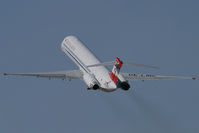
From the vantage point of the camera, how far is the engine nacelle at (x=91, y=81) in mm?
87875

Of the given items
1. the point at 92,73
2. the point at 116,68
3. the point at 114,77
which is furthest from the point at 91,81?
the point at 116,68

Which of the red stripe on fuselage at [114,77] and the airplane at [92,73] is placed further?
the red stripe on fuselage at [114,77]

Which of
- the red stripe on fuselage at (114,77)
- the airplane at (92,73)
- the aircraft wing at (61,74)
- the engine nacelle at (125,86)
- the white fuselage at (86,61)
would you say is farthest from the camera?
the aircraft wing at (61,74)

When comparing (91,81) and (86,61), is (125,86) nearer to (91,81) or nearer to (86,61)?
(91,81)

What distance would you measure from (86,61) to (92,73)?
652 cm

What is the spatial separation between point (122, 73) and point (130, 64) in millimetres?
12954

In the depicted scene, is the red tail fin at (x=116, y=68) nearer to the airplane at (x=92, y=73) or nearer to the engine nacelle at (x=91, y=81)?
the airplane at (x=92, y=73)

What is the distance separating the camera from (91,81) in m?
89.5

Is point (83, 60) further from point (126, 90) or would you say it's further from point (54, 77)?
point (126, 90)

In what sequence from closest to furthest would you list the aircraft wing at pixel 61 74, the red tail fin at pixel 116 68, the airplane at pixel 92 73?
the red tail fin at pixel 116 68, the airplane at pixel 92 73, the aircraft wing at pixel 61 74

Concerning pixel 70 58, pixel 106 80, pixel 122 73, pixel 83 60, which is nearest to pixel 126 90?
pixel 106 80

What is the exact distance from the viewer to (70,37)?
113 metres

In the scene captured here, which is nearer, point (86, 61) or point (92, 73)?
point (92, 73)

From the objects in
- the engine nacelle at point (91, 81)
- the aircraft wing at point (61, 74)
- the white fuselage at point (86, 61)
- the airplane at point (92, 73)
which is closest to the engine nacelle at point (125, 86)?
the airplane at point (92, 73)
